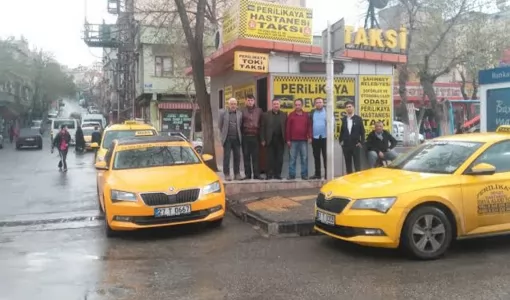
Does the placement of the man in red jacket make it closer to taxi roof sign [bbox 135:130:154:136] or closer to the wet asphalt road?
the wet asphalt road

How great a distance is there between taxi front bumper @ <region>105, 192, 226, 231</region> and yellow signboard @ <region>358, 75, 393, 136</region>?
587 cm

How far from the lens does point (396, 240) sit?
21.3ft

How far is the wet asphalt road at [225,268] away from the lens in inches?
→ 217

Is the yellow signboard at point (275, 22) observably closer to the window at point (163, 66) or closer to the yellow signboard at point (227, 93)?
the yellow signboard at point (227, 93)

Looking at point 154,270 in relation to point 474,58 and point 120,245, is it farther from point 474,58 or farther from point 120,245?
point 474,58

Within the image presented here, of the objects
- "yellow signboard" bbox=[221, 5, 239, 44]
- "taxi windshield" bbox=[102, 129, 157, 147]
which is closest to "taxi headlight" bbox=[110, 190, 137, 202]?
"yellow signboard" bbox=[221, 5, 239, 44]

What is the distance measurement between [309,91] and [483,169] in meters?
6.30

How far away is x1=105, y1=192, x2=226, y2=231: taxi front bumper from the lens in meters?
7.96

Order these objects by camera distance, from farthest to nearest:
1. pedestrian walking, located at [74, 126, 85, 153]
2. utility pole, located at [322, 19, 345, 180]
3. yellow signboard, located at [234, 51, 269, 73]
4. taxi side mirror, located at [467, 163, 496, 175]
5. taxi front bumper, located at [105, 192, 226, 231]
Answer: pedestrian walking, located at [74, 126, 85, 153], yellow signboard, located at [234, 51, 269, 73], utility pole, located at [322, 19, 345, 180], taxi front bumper, located at [105, 192, 226, 231], taxi side mirror, located at [467, 163, 496, 175]

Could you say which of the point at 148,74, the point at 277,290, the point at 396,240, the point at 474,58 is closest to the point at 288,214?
the point at 396,240

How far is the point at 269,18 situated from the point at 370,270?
7.56 m

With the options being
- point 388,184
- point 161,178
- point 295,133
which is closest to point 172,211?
point 161,178

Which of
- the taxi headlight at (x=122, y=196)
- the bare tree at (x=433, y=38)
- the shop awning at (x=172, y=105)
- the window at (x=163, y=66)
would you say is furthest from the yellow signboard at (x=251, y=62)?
the window at (x=163, y=66)

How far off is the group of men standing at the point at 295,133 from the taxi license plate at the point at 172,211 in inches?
142
